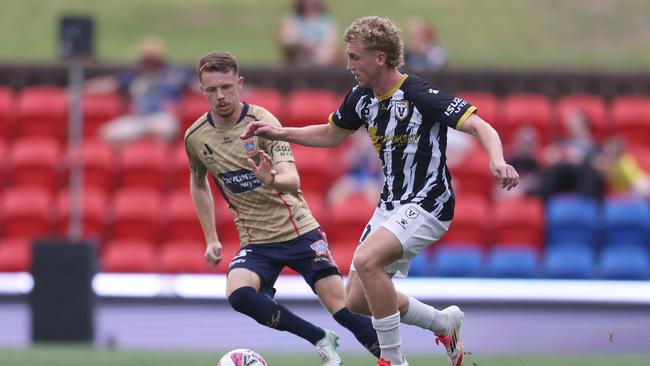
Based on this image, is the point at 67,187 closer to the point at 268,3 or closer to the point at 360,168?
the point at 360,168

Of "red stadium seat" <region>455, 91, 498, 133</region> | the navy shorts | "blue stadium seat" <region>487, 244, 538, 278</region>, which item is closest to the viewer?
the navy shorts

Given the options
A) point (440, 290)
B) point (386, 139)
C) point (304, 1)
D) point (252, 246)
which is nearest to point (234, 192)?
point (252, 246)

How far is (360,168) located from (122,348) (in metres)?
3.51

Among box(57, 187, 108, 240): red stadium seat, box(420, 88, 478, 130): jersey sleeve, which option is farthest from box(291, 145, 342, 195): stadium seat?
box(420, 88, 478, 130): jersey sleeve

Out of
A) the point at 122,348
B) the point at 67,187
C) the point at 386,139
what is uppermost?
the point at 386,139

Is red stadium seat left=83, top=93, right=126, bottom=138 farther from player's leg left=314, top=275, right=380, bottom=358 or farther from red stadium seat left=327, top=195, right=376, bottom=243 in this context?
player's leg left=314, top=275, right=380, bottom=358

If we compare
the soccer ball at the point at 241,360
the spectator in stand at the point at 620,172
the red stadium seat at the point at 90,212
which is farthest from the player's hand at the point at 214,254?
the spectator in stand at the point at 620,172

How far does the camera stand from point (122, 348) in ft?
40.1

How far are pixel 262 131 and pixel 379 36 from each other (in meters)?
0.85

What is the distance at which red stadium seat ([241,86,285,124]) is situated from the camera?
593 inches

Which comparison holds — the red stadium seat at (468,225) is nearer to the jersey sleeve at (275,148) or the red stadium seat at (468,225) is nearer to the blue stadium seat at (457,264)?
the blue stadium seat at (457,264)

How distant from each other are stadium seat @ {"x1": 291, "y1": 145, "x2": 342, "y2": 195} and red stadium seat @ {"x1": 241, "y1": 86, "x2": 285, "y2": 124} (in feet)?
1.53

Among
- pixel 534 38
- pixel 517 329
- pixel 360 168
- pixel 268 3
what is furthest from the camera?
pixel 268 3

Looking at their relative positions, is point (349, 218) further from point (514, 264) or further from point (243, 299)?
point (243, 299)
